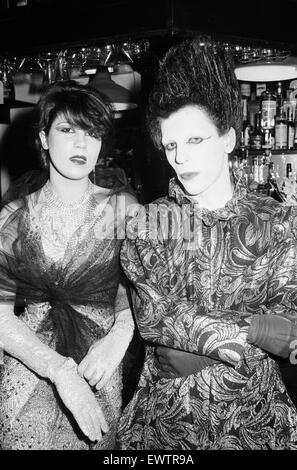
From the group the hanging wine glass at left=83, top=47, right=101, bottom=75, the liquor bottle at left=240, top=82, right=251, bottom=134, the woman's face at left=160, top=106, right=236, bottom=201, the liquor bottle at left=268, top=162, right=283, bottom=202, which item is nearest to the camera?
the woman's face at left=160, top=106, right=236, bottom=201

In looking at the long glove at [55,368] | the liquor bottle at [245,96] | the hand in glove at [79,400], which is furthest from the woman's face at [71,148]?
the liquor bottle at [245,96]

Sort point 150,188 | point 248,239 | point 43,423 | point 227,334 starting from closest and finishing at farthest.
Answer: point 227,334 → point 248,239 → point 43,423 → point 150,188

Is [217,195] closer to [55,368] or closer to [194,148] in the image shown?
[194,148]

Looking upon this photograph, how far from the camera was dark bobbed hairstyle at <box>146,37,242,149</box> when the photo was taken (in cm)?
117

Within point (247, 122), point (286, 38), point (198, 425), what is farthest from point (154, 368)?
point (247, 122)

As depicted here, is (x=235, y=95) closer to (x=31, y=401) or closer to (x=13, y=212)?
(x=13, y=212)

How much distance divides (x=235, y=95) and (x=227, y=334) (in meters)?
0.53

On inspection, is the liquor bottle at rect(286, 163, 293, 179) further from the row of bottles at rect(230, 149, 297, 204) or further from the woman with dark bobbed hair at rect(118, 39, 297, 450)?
the woman with dark bobbed hair at rect(118, 39, 297, 450)

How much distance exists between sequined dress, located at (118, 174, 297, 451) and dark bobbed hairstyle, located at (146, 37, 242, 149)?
0.59 feet

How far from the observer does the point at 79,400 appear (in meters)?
1.25

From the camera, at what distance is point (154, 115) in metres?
1.23

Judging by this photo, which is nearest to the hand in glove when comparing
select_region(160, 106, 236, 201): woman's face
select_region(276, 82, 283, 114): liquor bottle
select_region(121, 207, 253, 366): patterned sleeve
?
select_region(121, 207, 253, 366): patterned sleeve

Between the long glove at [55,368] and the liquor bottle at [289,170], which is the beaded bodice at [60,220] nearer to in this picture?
the long glove at [55,368]

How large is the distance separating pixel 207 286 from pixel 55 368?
41 centimetres
